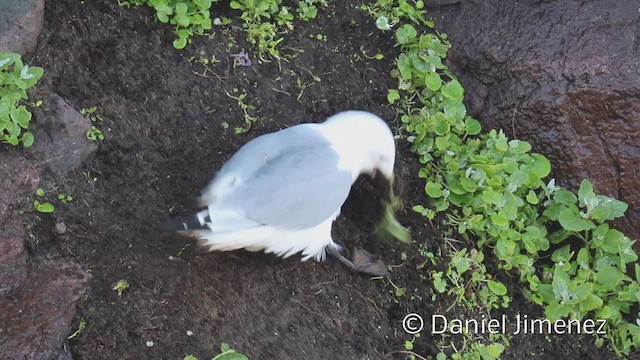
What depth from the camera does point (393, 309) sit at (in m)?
3.12

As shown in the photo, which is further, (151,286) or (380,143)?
(380,143)

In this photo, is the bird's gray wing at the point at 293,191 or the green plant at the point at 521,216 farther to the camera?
the green plant at the point at 521,216

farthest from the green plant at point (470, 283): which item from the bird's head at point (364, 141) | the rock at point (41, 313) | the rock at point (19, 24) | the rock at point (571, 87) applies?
the rock at point (19, 24)

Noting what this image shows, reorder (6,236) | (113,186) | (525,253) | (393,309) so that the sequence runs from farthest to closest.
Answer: (525,253)
(393,309)
(113,186)
(6,236)

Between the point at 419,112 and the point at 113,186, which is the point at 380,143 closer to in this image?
the point at 419,112

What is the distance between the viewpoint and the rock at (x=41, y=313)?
258 cm

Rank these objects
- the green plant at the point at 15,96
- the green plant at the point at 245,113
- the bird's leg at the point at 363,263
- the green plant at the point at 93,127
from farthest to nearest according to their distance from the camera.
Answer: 1. the green plant at the point at 245,113
2. the bird's leg at the point at 363,263
3. the green plant at the point at 93,127
4. the green plant at the point at 15,96

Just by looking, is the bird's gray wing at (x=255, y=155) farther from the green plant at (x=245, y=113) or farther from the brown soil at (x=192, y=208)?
the green plant at (x=245, y=113)

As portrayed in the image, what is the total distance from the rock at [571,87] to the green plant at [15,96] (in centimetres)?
190

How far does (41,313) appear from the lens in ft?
8.61

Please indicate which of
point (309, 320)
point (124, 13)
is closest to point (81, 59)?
point (124, 13)

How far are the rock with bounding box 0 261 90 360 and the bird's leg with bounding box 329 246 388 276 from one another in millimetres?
962

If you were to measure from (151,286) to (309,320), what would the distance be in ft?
1.97

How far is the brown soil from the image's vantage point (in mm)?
2758
